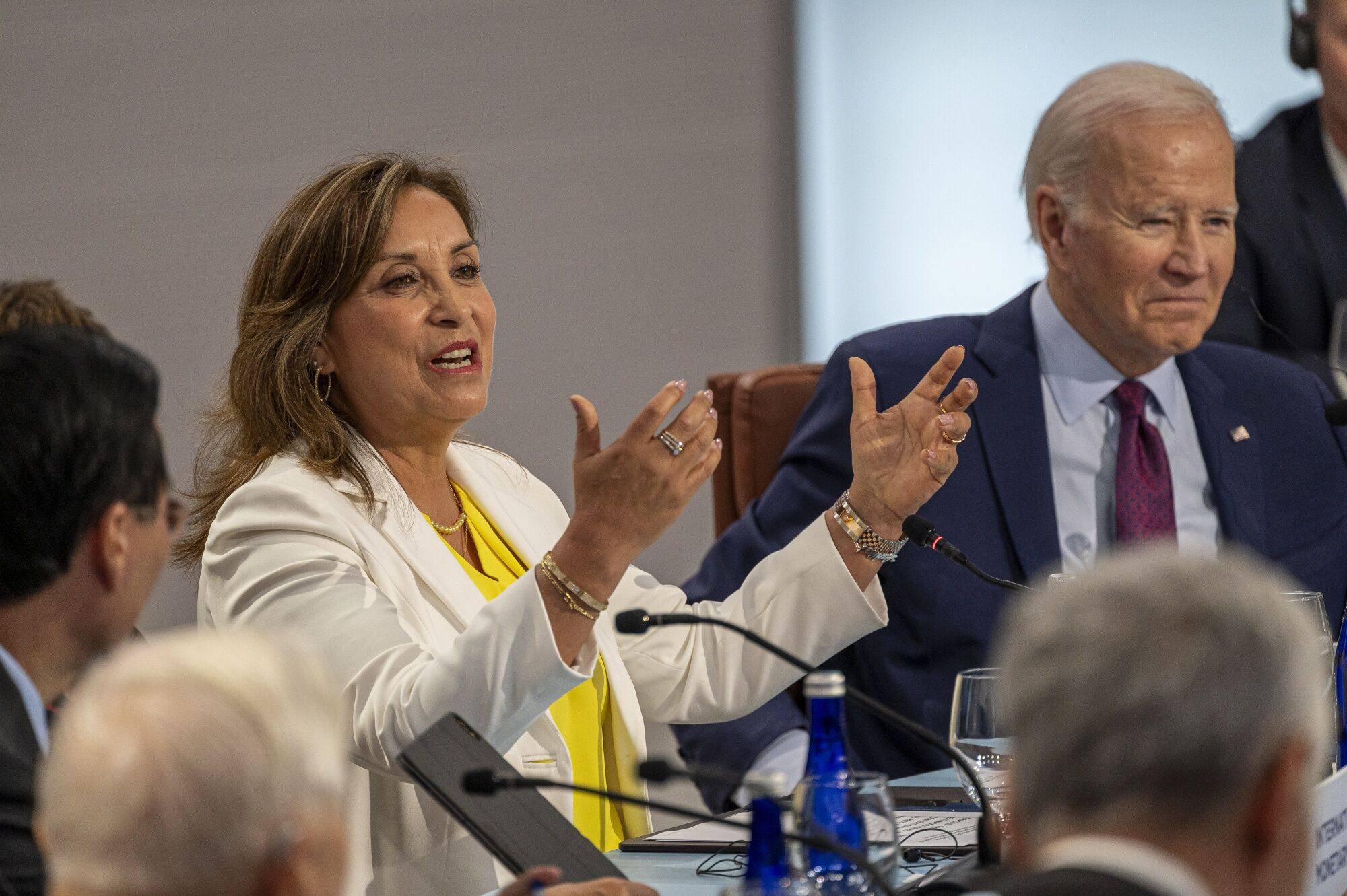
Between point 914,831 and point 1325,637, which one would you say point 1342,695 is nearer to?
point 1325,637

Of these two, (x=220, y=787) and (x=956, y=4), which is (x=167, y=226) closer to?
(x=956, y=4)

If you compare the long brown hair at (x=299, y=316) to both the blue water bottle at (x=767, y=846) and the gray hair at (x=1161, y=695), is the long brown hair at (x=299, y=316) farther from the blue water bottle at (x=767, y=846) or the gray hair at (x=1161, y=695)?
the gray hair at (x=1161, y=695)

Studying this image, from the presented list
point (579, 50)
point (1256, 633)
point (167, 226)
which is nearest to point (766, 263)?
point (579, 50)

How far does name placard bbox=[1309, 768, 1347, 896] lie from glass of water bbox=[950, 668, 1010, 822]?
0.92 feet

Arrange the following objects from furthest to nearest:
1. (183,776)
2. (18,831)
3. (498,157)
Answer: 1. (498,157)
2. (18,831)
3. (183,776)

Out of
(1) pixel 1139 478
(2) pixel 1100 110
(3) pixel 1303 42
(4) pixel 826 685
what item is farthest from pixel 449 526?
(3) pixel 1303 42

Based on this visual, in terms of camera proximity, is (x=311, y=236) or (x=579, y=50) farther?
(x=579, y=50)

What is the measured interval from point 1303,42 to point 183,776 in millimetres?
3026

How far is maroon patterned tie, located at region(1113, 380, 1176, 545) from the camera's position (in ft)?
7.97

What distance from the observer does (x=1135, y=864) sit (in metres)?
0.70

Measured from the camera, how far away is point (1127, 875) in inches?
27.4

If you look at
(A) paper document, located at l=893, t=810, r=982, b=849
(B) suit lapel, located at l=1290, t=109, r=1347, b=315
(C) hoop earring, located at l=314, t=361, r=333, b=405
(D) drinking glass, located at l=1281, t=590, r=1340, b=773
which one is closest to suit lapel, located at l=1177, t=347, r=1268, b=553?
(B) suit lapel, located at l=1290, t=109, r=1347, b=315

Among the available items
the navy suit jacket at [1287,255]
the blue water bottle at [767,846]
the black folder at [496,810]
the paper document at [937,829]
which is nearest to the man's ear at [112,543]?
the black folder at [496,810]

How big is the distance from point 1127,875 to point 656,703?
4.91 feet
